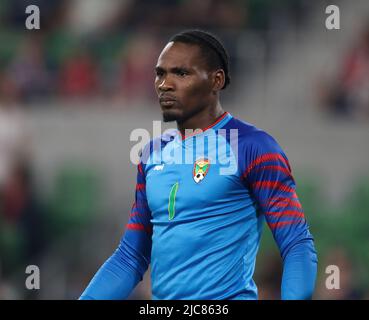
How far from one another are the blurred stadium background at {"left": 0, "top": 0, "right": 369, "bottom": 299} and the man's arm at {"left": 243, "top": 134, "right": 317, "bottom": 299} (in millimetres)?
4664

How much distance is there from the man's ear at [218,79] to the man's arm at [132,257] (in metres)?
0.49

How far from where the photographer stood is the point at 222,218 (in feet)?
11.6

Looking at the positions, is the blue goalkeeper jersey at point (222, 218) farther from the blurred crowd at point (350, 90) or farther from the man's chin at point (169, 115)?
the blurred crowd at point (350, 90)

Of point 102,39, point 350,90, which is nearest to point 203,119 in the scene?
point 350,90

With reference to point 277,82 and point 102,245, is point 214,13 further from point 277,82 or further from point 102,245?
point 102,245

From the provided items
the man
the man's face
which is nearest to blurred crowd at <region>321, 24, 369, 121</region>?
the man

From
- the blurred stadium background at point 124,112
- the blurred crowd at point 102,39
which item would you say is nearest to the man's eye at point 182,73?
the blurred stadium background at point 124,112

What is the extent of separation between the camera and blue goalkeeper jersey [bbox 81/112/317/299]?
11.2ft

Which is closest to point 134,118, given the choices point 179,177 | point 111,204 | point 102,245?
point 111,204

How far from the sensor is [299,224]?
11.2ft

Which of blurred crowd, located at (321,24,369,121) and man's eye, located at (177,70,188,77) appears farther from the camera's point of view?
blurred crowd, located at (321,24,369,121)

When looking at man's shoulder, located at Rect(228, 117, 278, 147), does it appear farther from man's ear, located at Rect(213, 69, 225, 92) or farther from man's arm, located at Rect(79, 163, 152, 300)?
man's arm, located at Rect(79, 163, 152, 300)

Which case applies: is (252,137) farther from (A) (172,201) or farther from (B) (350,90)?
(B) (350,90)

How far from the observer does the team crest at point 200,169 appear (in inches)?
142
